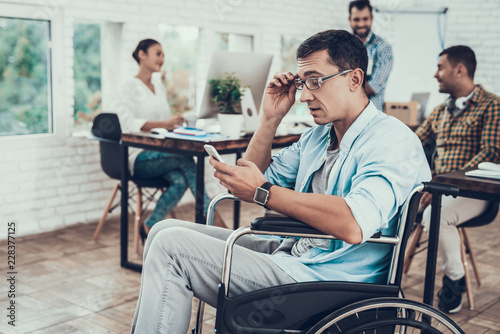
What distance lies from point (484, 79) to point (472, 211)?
3.59m

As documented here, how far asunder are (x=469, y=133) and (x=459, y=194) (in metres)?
0.92

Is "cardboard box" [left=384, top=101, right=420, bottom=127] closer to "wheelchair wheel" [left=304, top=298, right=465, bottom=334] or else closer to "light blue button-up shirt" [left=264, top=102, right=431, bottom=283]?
"light blue button-up shirt" [left=264, top=102, right=431, bottom=283]

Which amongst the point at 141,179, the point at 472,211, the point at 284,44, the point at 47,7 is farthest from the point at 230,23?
the point at 472,211

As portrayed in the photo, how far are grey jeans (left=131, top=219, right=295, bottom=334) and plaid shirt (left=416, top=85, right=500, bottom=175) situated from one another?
1.67 metres

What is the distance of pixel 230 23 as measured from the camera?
5.05 m

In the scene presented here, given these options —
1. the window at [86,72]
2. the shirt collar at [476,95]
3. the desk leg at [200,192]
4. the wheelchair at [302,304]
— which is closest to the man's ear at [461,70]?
the shirt collar at [476,95]

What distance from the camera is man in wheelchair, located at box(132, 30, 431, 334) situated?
1435 mm

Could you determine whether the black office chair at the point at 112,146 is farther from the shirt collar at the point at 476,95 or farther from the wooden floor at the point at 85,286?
the shirt collar at the point at 476,95

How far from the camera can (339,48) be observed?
1.63m

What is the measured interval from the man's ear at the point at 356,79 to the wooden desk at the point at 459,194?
0.70 metres

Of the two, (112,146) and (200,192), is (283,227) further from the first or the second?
(112,146)

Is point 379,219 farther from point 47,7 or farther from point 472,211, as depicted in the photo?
point 47,7

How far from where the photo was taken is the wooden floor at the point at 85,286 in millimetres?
2518

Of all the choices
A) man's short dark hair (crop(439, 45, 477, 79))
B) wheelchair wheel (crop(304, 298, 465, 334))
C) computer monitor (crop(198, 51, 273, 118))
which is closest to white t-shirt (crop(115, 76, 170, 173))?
computer monitor (crop(198, 51, 273, 118))
